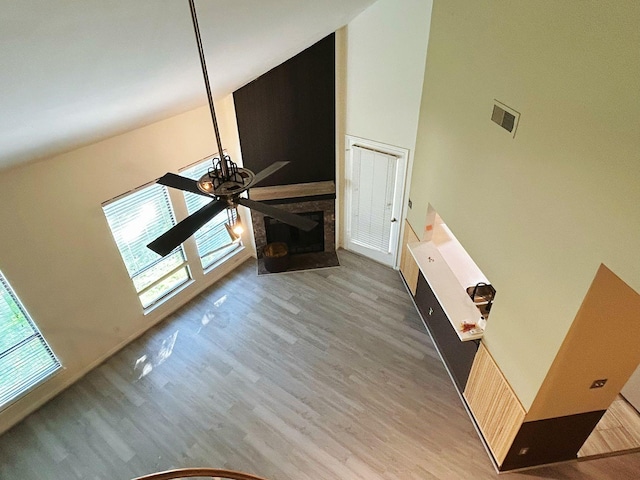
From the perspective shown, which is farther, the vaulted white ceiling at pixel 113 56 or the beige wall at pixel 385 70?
the beige wall at pixel 385 70

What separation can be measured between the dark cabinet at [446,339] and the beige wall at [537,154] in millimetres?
585

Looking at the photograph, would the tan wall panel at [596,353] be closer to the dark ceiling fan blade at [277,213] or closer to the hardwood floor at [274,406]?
the hardwood floor at [274,406]

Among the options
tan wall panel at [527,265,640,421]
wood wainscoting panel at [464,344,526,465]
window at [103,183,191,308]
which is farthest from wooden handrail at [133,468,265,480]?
window at [103,183,191,308]

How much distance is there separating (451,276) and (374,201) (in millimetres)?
1856

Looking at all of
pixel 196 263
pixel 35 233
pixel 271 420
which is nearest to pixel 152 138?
pixel 35 233

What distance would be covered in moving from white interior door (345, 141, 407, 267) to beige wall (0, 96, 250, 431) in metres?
1.87

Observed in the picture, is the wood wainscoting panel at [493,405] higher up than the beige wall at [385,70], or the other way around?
the beige wall at [385,70]

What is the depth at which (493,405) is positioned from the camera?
13.1ft

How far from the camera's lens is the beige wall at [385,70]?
463cm

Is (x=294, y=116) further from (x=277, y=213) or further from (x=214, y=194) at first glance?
(x=214, y=194)

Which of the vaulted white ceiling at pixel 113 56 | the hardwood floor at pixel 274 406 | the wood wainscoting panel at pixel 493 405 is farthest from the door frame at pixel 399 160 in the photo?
the wood wainscoting panel at pixel 493 405

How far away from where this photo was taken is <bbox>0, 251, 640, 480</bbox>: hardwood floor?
13.7 ft

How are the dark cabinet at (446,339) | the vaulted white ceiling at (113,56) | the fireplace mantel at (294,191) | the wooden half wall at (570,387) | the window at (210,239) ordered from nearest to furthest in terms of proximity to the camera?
the vaulted white ceiling at (113,56) → the wooden half wall at (570,387) → the dark cabinet at (446,339) → the window at (210,239) → the fireplace mantel at (294,191)

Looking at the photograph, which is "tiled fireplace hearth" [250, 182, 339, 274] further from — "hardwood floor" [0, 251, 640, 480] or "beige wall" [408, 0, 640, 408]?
"beige wall" [408, 0, 640, 408]
